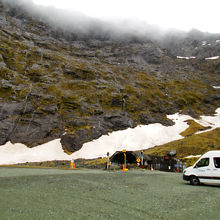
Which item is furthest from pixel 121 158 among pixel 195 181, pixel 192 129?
pixel 192 129

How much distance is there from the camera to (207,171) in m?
19.1

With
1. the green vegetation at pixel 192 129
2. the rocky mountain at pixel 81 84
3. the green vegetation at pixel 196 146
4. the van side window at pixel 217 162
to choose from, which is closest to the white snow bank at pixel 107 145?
the green vegetation at pixel 192 129

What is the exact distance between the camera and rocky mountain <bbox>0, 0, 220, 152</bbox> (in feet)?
287

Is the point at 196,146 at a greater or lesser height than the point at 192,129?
lesser

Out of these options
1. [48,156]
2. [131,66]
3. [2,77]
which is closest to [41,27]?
[131,66]

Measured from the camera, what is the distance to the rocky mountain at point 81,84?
8744 centimetres

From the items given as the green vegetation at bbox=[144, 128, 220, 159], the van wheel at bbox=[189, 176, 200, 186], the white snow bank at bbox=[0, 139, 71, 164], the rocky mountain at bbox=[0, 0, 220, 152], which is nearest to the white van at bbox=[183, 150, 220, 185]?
the van wheel at bbox=[189, 176, 200, 186]

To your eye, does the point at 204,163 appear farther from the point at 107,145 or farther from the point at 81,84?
the point at 81,84

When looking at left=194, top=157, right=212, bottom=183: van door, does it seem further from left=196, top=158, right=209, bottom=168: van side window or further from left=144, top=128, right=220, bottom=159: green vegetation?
left=144, top=128, right=220, bottom=159: green vegetation

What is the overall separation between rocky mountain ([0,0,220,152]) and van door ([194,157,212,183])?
63.1 metres

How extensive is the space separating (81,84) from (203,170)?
326 feet

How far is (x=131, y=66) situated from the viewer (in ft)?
520

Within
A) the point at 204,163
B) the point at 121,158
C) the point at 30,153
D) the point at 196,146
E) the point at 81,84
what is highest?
the point at 81,84

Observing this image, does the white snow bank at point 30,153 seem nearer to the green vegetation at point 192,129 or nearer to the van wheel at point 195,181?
the green vegetation at point 192,129
